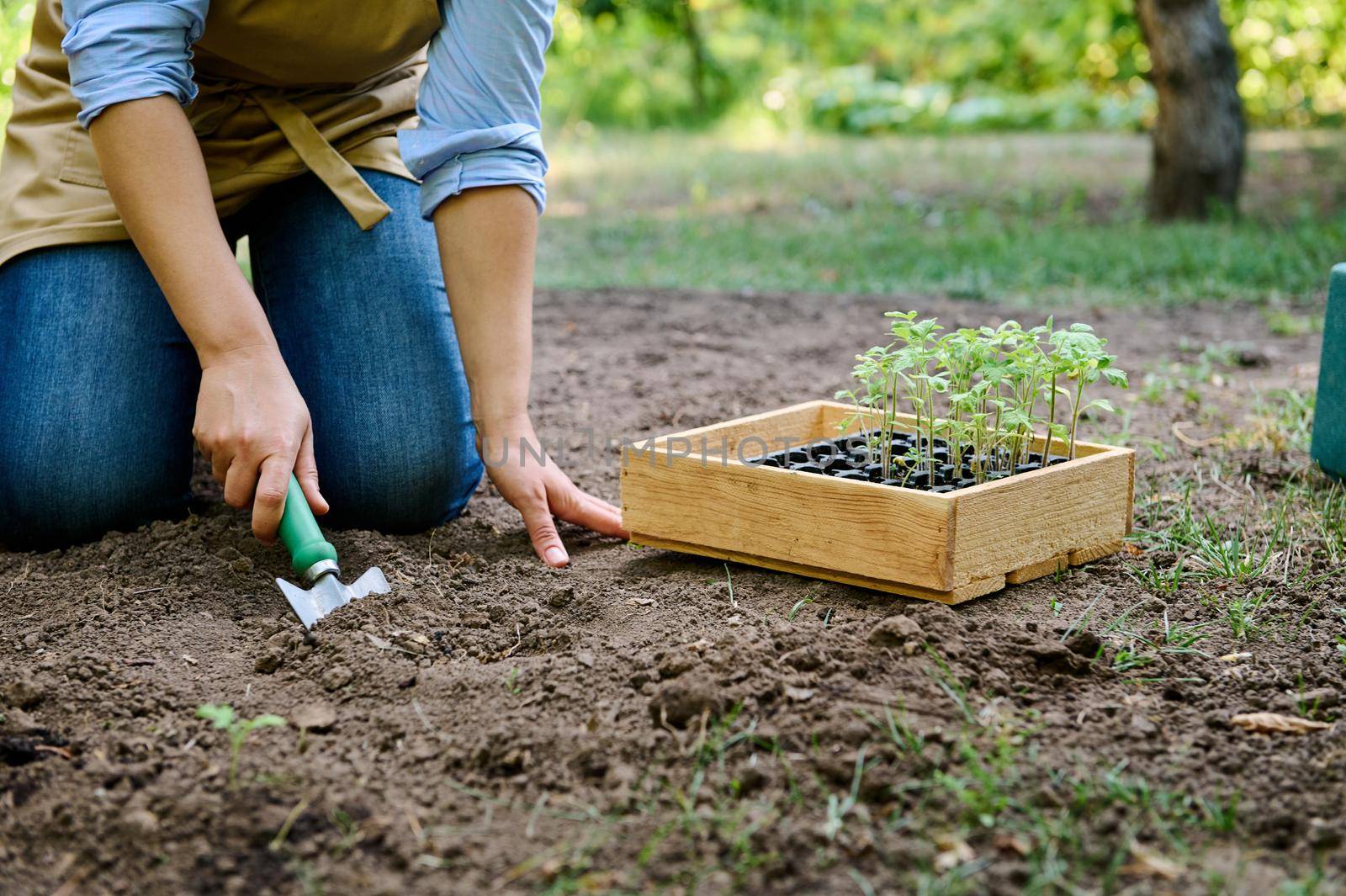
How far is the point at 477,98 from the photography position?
2498 mm

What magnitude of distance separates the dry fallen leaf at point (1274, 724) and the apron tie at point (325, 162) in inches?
74.8

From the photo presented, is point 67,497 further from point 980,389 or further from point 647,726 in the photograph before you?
point 980,389

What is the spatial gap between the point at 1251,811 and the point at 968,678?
0.41m

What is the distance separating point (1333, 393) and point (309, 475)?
2124mm

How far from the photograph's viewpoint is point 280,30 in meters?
2.50

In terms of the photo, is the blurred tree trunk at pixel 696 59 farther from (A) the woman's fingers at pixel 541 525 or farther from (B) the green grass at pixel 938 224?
(A) the woman's fingers at pixel 541 525

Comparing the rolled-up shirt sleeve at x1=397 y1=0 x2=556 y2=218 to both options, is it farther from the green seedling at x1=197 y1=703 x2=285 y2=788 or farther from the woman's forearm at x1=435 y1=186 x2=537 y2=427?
the green seedling at x1=197 y1=703 x2=285 y2=788

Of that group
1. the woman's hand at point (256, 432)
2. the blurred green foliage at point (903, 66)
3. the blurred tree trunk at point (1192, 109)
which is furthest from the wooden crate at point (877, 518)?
the blurred green foliage at point (903, 66)

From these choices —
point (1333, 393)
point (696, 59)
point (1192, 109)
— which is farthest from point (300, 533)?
point (696, 59)

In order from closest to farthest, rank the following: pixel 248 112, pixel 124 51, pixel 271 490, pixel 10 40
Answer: pixel 271 490 < pixel 124 51 < pixel 248 112 < pixel 10 40

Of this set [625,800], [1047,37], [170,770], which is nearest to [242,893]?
[170,770]

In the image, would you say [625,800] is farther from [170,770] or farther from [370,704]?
[170,770]

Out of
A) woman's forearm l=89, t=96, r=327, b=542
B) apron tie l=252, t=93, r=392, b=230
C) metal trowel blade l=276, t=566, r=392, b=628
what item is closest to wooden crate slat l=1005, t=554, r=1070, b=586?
metal trowel blade l=276, t=566, r=392, b=628

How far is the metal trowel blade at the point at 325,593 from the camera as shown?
82.8 inches
